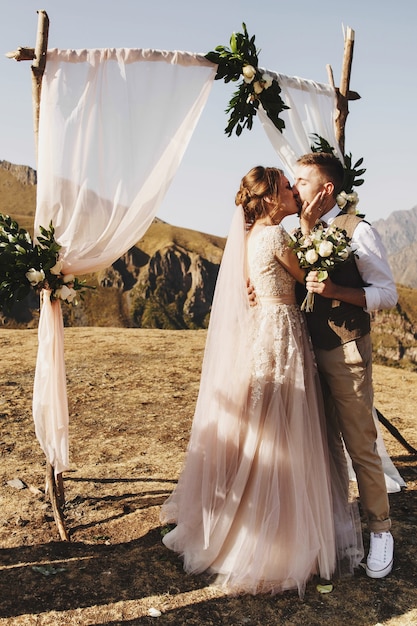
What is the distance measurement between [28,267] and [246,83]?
246 cm

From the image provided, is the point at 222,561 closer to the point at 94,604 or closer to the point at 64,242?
the point at 94,604

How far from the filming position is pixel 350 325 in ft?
12.4

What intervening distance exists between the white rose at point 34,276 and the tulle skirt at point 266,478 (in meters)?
1.43

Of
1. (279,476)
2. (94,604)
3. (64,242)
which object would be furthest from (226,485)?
(64,242)

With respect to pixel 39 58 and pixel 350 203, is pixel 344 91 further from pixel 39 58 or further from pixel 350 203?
pixel 39 58

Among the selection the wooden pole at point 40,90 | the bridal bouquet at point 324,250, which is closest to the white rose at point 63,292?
the wooden pole at point 40,90

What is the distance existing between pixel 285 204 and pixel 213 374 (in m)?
1.32

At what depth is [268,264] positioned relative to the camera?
391 cm

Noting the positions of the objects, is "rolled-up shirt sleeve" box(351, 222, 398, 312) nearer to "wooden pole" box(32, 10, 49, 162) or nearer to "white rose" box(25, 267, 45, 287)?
"white rose" box(25, 267, 45, 287)

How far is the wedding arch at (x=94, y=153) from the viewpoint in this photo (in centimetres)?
422

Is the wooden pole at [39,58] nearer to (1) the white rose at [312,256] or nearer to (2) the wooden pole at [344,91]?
(1) the white rose at [312,256]

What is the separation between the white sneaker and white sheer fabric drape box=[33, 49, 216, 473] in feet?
7.76

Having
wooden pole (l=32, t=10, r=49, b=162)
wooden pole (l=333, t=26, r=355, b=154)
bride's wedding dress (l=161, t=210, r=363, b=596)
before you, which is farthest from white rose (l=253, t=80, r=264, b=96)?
wooden pole (l=32, t=10, r=49, b=162)

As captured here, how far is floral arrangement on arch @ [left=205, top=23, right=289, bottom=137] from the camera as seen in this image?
15.3ft
